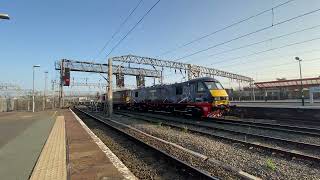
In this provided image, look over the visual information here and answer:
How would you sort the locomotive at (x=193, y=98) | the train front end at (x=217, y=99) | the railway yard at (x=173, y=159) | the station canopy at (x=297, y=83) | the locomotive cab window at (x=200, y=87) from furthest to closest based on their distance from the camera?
the station canopy at (x=297, y=83) → the locomotive cab window at (x=200, y=87) → the locomotive at (x=193, y=98) → the train front end at (x=217, y=99) → the railway yard at (x=173, y=159)

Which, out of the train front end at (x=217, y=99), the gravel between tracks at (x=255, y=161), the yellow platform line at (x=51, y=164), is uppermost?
the train front end at (x=217, y=99)

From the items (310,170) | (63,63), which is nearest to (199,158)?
(310,170)

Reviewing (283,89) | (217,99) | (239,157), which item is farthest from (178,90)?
(283,89)

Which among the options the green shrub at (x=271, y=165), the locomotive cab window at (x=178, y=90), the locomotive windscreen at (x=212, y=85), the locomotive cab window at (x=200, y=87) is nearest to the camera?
the green shrub at (x=271, y=165)

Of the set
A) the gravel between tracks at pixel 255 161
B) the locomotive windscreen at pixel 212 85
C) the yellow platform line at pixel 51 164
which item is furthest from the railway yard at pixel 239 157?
the locomotive windscreen at pixel 212 85

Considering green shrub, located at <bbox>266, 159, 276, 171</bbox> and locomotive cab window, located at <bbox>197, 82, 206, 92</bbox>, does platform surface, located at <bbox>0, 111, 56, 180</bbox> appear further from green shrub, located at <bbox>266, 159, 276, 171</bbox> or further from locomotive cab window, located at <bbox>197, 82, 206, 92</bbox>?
locomotive cab window, located at <bbox>197, 82, 206, 92</bbox>

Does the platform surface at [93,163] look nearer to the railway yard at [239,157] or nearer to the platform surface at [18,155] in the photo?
the railway yard at [239,157]

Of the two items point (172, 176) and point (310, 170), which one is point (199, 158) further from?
point (310, 170)

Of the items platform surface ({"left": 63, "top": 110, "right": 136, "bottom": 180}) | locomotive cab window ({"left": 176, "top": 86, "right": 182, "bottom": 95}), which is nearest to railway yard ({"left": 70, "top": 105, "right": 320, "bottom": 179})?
platform surface ({"left": 63, "top": 110, "right": 136, "bottom": 180})

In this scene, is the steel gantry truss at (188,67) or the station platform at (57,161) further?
the steel gantry truss at (188,67)

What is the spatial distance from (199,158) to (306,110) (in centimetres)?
1365

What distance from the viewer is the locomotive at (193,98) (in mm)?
23328

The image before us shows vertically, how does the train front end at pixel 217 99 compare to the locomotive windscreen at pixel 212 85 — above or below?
below

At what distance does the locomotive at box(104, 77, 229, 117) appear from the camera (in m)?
23.3
